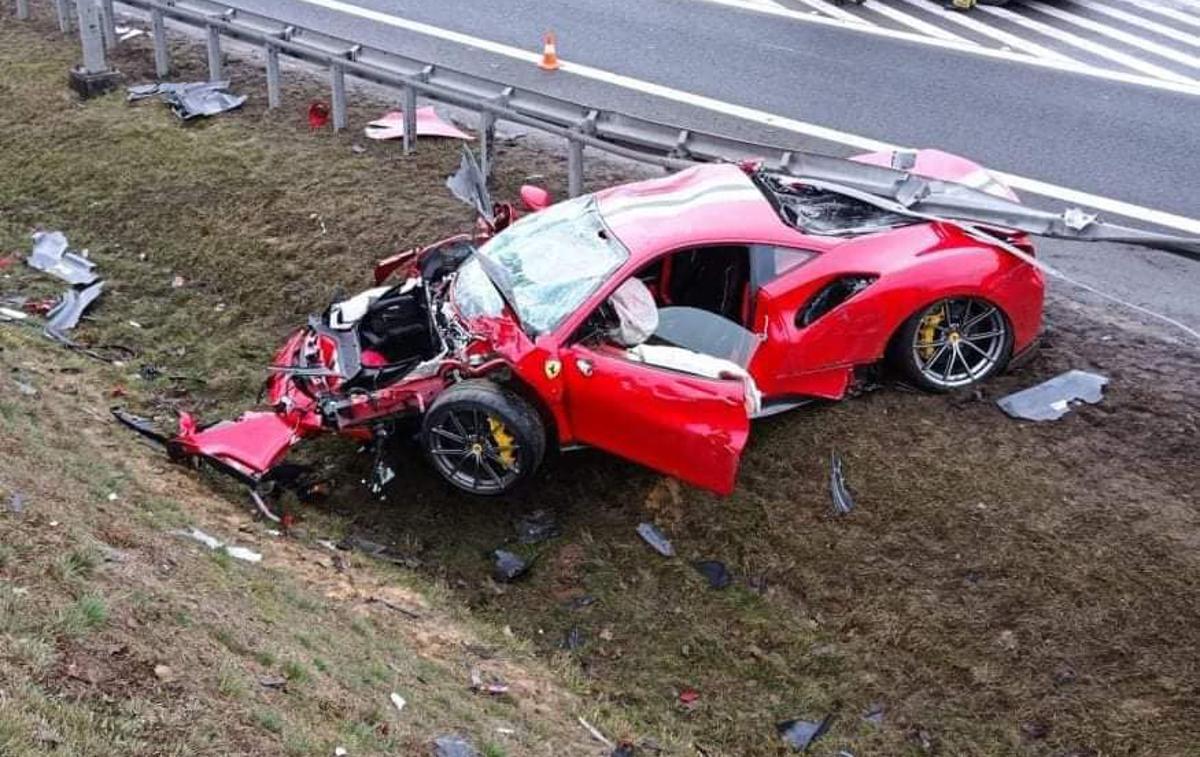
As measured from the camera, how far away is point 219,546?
19.4 feet

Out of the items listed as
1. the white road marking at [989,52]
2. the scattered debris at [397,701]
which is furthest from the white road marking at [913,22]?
the scattered debris at [397,701]

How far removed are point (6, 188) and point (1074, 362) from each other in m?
9.17

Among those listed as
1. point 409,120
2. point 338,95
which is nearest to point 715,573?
point 409,120

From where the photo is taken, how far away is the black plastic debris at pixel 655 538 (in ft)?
21.1

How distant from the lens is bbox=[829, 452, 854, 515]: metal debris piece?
21.4 ft

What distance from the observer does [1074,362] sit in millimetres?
7516

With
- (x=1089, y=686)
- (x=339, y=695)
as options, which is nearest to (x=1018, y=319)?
(x=1089, y=686)

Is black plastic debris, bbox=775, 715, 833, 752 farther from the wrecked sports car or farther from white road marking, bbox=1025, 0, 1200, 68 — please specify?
white road marking, bbox=1025, 0, 1200, 68

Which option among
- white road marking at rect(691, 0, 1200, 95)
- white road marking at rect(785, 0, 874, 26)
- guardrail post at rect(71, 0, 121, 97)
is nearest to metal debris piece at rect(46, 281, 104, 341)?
guardrail post at rect(71, 0, 121, 97)

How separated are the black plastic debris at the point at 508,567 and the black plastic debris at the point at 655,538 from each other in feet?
2.22

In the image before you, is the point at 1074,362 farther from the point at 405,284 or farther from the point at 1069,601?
the point at 405,284

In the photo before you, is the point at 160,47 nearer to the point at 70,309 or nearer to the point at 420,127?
the point at 420,127

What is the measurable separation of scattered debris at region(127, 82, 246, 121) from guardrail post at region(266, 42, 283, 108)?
381mm

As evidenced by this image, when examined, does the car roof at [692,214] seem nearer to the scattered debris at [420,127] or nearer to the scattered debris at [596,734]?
the scattered debris at [596,734]
